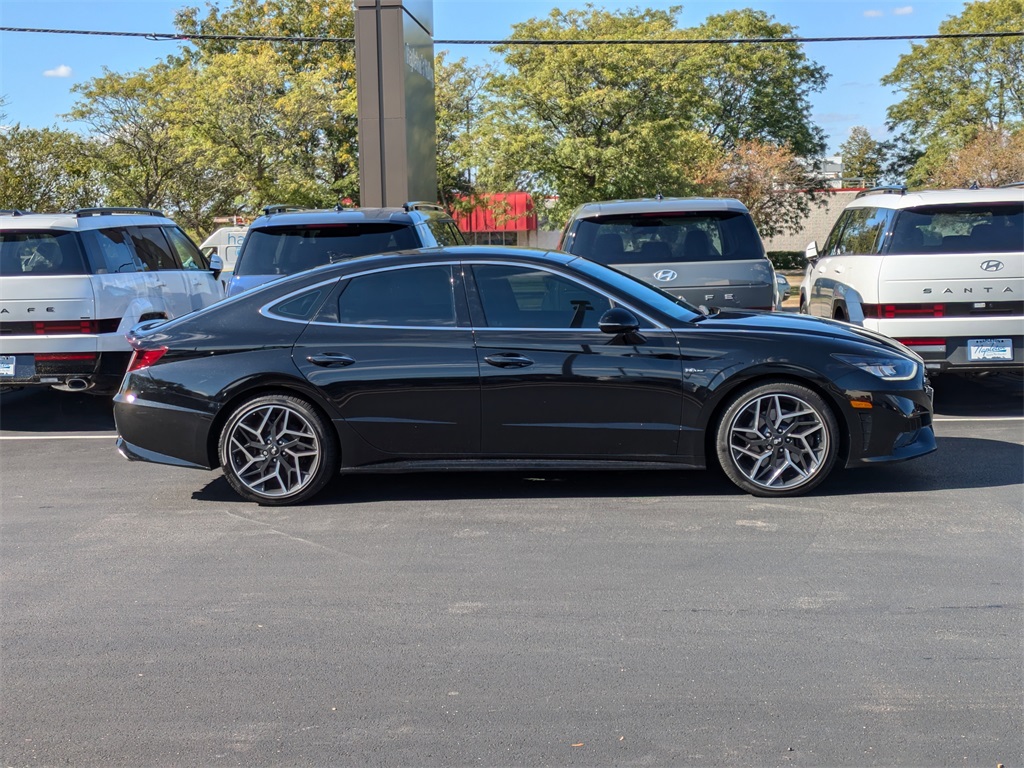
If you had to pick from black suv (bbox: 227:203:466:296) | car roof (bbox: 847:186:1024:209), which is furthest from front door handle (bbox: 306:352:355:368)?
car roof (bbox: 847:186:1024:209)

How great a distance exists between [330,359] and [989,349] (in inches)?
225

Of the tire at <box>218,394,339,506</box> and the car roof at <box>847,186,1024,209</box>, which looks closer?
the tire at <box>218,394,339,506</box>

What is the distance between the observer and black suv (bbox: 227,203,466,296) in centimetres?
1007

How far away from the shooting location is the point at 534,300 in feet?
23.2

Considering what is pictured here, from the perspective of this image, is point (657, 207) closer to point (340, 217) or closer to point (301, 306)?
point (340, 217)

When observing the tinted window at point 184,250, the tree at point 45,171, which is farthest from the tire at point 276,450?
the tree at point 45,171

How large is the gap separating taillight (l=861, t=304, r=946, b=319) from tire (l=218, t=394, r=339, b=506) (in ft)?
16.6

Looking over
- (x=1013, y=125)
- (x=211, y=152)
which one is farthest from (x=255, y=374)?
(x=1013, y=125)

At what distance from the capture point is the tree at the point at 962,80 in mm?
54125

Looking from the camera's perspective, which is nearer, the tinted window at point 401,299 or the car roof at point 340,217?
the tinted window at point 401,299

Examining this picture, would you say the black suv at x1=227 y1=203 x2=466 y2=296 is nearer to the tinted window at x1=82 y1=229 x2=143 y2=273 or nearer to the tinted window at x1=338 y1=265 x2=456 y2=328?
the tinted window at x1=82 y1=229 x2=143 y2=273

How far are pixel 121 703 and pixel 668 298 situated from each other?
450 centimetres

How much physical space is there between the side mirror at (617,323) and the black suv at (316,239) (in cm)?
353

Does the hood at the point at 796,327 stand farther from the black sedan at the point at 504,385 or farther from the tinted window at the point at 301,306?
the tinted window at the point at 301,306
